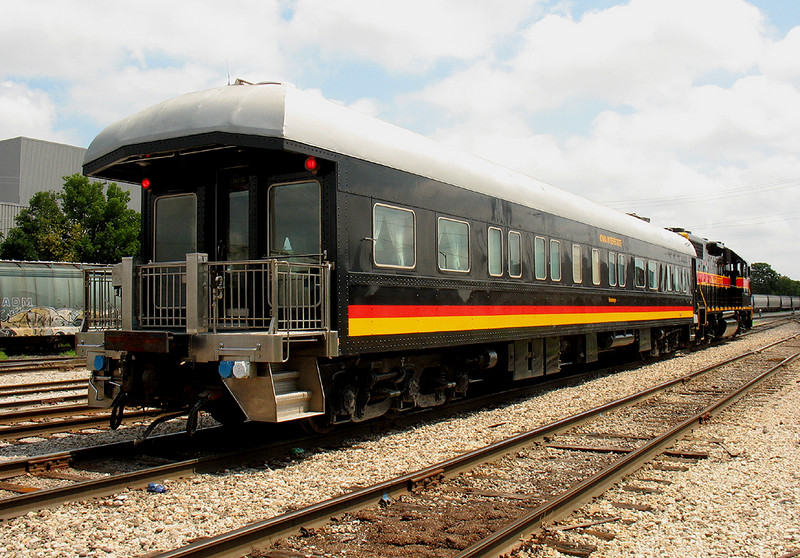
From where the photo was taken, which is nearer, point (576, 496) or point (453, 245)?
point (576, 496)

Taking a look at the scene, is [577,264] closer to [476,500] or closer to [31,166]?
[476,500]

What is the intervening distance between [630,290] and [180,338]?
1216cm

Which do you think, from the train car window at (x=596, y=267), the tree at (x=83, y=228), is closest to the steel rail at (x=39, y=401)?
the train car window at (x=596, y=267)

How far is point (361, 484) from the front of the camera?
6398 mm

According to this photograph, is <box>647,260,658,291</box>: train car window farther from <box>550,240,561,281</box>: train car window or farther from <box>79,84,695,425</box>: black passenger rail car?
<box>79,84,695,425</box>: black passenger rail car

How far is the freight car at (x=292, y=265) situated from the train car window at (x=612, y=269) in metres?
5.56

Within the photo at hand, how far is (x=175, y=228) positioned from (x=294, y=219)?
173 cm

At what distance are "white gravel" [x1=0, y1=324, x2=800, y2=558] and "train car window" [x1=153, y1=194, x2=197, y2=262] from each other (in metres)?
2.43

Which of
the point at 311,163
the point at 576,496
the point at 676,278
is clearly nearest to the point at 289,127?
the point at 311,163

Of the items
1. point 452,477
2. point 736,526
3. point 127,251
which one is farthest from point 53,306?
point 736,526

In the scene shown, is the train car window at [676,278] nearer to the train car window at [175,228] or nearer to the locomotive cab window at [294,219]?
the locomotive cab window at [294,219]

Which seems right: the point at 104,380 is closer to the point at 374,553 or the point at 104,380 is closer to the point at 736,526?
the point at 374,553

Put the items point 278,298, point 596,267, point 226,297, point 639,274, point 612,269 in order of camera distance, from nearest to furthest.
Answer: point 278,298 → point 226,297 → point 596,267 → point 612,269 → point 639,274

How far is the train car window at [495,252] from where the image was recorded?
10.5 m
